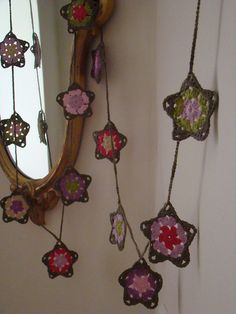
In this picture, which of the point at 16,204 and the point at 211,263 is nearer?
the point at 211,263

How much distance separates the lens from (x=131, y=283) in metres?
0.44

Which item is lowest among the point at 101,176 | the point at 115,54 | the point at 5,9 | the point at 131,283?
the point at 131,283

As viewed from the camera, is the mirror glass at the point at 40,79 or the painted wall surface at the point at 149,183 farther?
the mirror glass at the point at 40,79

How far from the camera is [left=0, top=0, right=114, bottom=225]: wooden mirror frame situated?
54cm

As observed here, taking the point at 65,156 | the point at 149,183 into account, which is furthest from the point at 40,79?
the point at 149,183

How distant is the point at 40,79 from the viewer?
0.63 metres

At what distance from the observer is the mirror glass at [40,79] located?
0.59m

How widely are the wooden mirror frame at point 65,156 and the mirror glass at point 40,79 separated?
0.02 m

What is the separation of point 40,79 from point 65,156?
0.17 metres

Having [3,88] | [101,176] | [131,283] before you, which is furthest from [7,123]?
[131,283]

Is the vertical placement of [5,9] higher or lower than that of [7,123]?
higher

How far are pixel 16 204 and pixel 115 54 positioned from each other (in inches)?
14.7

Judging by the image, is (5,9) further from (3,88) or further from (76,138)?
(76,138)

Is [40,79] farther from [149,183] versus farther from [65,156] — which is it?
[149,183]
